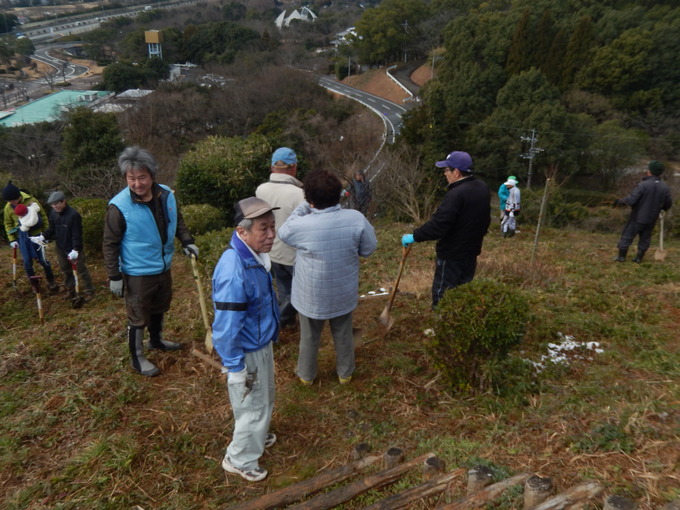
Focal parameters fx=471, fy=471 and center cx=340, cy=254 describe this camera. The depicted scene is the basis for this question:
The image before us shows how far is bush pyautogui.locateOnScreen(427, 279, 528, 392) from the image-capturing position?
3.33m

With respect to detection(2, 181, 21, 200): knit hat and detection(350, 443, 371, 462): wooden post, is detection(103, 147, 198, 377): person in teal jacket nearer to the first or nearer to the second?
detection(350, 443, 371, 462): wooden post

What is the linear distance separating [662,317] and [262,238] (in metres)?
4.56

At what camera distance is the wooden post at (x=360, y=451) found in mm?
3000

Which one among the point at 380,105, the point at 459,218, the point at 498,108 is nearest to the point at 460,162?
the point at 459,218

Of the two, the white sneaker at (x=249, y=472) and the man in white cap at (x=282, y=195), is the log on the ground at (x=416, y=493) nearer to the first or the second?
the white sneaker at (x=249, y=472)

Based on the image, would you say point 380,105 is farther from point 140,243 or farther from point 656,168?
point 140,243

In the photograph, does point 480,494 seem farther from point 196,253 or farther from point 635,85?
point 635,85

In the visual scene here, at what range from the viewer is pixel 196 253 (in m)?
4.22

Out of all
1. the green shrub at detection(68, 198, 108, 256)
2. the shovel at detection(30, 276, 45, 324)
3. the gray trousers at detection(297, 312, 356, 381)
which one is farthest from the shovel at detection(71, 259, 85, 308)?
the gray trousers at detection(297, 312, 356, 381)

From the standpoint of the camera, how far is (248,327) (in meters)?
2.80

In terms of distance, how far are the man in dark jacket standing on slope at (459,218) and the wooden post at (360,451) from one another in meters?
1.76

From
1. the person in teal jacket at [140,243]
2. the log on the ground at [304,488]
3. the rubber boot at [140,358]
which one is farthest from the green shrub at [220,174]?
the log on the ground at [304,488]

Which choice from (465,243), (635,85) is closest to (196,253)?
(465,243)

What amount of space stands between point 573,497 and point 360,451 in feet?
4.03
